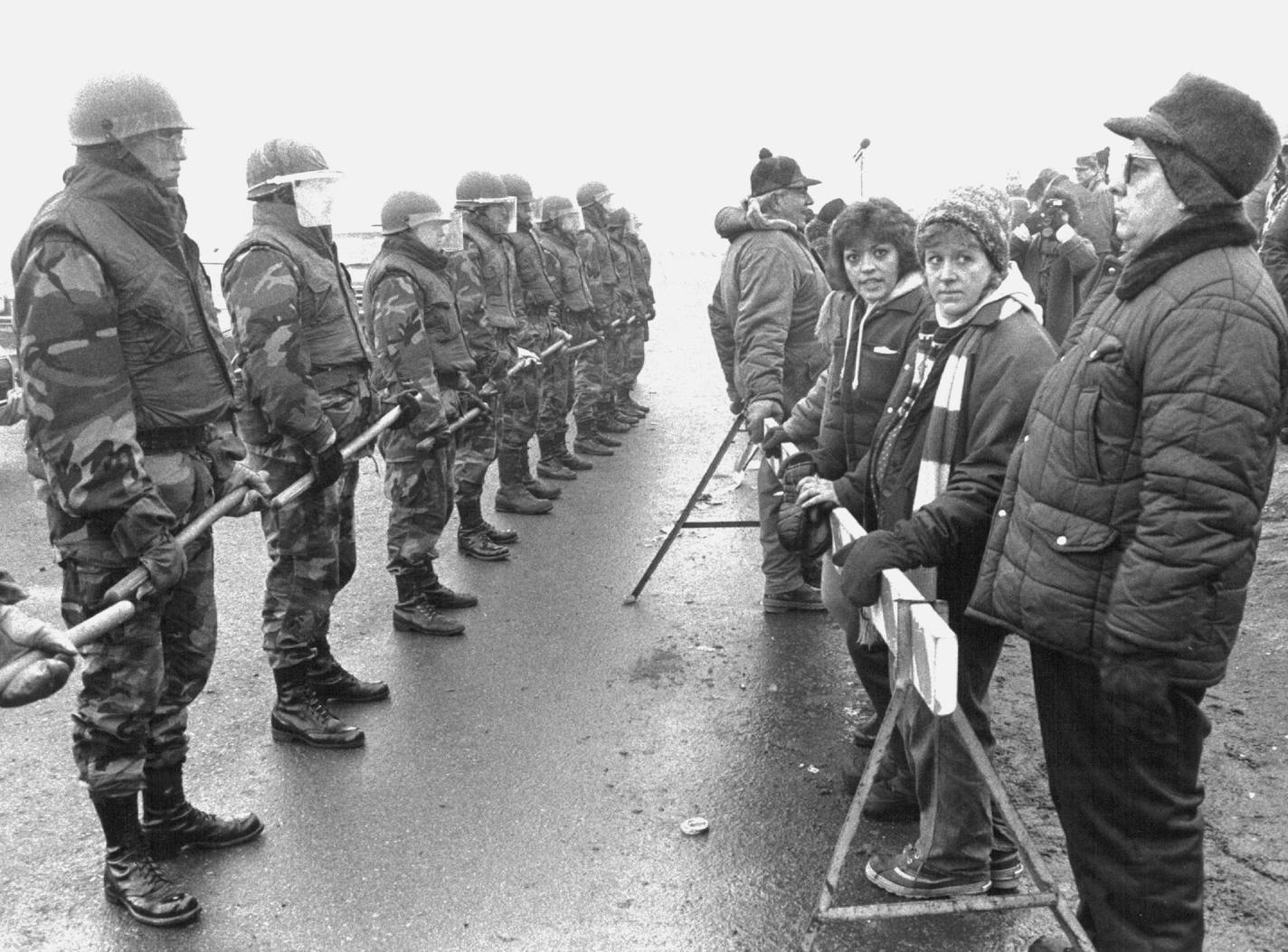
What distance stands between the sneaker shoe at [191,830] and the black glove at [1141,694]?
8.84 ft

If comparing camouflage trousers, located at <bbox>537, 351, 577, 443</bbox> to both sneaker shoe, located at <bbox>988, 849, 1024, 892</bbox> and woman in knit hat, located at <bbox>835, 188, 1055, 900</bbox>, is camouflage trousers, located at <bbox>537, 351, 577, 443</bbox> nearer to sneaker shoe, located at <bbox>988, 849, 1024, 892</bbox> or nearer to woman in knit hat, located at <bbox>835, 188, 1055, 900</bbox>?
woman in knit hat, located at <bbox>835, 188, 1055, 900</bbox>

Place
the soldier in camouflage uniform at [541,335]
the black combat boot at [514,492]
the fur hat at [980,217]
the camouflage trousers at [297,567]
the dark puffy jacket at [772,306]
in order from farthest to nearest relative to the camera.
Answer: the soldier in camouflage uniform at [541,335], the black combat boot at [514,492], the dark puffy jacket at [772,306], the camouflage trousers at [297,567], the fur hat at [980,217]

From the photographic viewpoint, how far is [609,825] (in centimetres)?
368

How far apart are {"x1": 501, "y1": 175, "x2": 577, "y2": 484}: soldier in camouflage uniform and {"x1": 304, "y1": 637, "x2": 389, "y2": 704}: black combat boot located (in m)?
3.76

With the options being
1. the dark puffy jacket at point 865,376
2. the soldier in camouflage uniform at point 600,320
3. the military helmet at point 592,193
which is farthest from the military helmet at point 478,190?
the dark puffy jacket at point 865,376

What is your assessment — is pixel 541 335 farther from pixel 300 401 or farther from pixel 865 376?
pixel 865 376

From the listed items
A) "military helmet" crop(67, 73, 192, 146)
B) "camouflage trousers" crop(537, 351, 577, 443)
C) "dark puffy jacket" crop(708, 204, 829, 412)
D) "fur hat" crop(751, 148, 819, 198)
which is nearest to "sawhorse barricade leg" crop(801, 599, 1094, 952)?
"military helmet" crop(67, 73, 192, 146)

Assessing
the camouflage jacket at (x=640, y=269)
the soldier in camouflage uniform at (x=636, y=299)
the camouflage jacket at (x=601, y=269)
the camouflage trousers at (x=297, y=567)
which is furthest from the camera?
the camouflage jacket at (x=640, y=269)

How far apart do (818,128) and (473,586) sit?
25611 mm

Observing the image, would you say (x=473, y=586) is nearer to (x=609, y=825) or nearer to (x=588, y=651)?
(x=588, y=651)

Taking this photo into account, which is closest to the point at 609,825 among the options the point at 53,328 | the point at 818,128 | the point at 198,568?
the point at 198,568

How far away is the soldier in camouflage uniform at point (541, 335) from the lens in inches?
342

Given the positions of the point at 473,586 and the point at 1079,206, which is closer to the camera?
the point at 473,586

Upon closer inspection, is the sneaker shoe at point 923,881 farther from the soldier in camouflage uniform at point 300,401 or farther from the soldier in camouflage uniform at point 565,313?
the soldier in camouflage uniform at point 565,313
